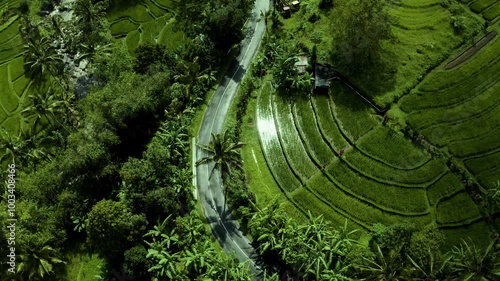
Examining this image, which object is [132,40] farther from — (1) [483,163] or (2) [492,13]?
(2) [492,13]

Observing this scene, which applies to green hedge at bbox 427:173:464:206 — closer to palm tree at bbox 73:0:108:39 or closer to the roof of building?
the roof of building

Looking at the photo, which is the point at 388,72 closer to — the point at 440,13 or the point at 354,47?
the point at 354,47

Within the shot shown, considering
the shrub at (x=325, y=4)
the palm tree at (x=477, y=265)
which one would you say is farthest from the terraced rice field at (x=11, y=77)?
the palm tree at (x=477, y=265)

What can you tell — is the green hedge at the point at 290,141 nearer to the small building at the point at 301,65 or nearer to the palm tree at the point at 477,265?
the small building at the point at 301,65

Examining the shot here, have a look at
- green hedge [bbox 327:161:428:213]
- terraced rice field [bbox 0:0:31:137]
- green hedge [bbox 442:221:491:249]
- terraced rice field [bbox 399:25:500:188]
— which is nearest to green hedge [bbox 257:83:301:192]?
green hedge [bbox 327:161:428:213]

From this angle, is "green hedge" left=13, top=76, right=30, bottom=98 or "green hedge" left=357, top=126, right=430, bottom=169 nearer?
"green hedge" left=357, top=126, right=430, bottom=169

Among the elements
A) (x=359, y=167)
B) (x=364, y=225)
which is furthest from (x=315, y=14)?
(x=364, y=225)
